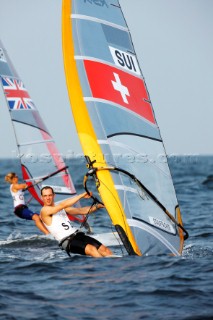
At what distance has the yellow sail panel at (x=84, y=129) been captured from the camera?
31.8 feet

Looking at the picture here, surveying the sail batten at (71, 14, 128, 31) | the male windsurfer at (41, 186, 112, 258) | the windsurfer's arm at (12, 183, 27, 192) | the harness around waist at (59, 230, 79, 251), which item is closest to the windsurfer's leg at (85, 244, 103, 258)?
the male windsurfer at (41, 186, 112, 258)

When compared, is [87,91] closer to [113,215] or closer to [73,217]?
[113,215]

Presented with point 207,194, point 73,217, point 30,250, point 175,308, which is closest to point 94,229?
point 73,217

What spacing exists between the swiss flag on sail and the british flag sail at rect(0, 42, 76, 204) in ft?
19.0

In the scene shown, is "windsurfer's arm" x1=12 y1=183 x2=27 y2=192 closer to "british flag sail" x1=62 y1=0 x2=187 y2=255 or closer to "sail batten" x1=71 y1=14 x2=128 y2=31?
"british flag sail" x1=62 y1=0 x2=187 y2=255

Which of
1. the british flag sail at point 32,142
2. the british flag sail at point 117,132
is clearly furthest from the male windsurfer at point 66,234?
the british flag sail at point 32,142

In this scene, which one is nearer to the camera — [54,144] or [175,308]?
[175,308]

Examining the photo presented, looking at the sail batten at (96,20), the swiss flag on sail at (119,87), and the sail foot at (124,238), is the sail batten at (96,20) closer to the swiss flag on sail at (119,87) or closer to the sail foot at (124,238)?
the swiss flag on sail at (119,87)

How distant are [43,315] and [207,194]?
2058 cm

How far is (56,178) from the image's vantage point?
16.2 m

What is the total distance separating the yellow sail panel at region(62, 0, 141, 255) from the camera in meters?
9.69

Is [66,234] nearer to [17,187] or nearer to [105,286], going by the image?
[105,286]

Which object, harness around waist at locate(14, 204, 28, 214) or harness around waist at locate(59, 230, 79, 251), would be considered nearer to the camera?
harness around waist at locate(59, 230, 79, 251)

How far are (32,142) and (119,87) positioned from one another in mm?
6745
